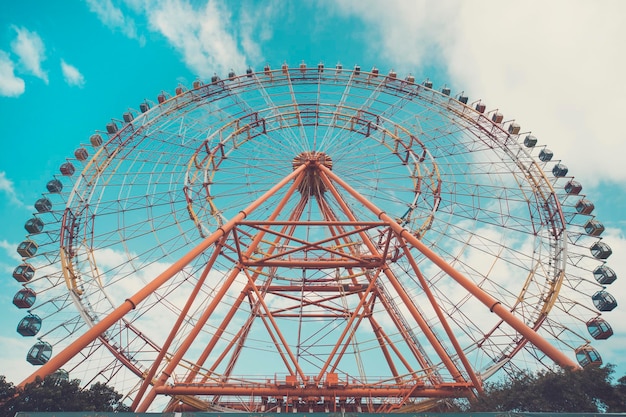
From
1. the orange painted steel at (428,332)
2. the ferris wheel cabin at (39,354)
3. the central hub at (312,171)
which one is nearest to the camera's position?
the orange painted steel at (428,332)

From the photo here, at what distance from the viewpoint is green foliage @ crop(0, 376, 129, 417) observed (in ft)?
51.0

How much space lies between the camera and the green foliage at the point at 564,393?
1396 centimetres

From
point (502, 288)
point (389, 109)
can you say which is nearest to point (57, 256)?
point (389, 109)

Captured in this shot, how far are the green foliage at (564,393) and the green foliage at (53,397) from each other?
612 inches

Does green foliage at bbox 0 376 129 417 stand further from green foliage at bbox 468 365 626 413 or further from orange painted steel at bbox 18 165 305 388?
green foliage at bbox 468 365 626 413

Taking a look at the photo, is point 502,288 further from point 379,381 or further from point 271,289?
point 271,289

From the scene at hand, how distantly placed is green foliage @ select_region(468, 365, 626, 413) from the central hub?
51.6 feet

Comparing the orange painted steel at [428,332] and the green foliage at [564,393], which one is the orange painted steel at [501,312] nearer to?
the green foliage at [564,393]

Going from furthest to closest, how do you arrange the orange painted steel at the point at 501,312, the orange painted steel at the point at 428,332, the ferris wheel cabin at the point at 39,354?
the ferris wheel cabin at the point at 39,354 < the orange painted steel at the point at 428,332 < the orange painted steel at the point at 501,312

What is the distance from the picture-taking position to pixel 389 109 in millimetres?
30312

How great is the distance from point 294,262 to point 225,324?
4.97m

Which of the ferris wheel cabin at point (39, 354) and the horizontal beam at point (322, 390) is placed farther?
the ferris wheel cabin at point (39, 354)

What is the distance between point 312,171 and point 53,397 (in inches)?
696

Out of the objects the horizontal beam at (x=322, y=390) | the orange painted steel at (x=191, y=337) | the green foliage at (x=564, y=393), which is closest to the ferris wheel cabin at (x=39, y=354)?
the orange painted steel at (x=191, y=337)
